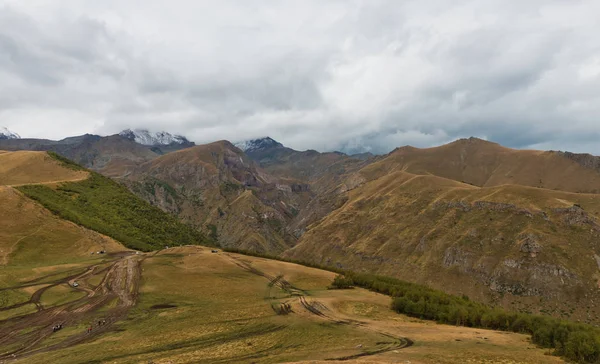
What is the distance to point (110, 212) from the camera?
138 m

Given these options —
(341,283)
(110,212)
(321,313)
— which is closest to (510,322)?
(321,313)

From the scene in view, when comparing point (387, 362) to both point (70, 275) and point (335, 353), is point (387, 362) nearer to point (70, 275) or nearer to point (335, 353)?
point (335, 353)

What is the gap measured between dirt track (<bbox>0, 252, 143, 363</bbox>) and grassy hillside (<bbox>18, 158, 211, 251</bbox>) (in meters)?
42.7

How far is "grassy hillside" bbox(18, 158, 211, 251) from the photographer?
11325 cm

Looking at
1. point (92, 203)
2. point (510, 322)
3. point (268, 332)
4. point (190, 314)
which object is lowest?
point (190, 314)

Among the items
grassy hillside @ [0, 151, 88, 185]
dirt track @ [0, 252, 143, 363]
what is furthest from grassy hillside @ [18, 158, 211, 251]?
dirt track @ [0, 252, 143, 363]

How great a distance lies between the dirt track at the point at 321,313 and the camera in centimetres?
3634

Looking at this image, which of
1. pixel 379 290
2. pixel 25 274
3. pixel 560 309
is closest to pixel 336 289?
pixel 379 290

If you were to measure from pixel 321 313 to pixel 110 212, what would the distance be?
380 feet

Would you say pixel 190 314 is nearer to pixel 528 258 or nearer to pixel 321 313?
pixel 321 313

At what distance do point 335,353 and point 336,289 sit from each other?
40.4 metres

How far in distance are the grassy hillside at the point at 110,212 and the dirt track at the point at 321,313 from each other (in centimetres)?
5097

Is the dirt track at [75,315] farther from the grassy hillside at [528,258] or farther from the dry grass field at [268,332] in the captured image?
the grassy hillside at [528,258]

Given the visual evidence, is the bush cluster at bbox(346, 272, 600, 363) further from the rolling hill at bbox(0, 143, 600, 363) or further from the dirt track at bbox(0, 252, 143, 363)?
the dirt track at bbox(0, 252, 143, 363)
